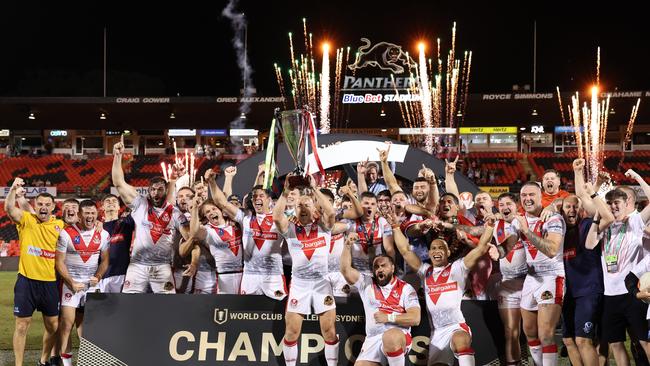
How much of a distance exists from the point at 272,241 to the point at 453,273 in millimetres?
2014

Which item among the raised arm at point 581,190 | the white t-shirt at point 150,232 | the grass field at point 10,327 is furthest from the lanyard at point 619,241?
the grass field at point 10,327

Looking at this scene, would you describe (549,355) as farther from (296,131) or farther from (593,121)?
(593,121)

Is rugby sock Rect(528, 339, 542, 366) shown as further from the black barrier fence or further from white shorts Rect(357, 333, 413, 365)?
white shorts Rect(357, 333, 413, 365)

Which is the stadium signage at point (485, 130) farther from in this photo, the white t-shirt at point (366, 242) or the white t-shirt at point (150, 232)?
the white t-shirt at point (150, 232)

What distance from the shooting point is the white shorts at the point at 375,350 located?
6.74m

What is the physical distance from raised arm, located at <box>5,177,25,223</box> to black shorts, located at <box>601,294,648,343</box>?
6027mm

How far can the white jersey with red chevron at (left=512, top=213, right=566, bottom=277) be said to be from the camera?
7.09 m

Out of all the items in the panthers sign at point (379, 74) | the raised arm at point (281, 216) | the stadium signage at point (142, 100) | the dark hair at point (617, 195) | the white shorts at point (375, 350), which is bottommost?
the white shorts at point (375, 350)

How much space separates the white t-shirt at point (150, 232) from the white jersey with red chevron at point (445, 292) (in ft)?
9.66

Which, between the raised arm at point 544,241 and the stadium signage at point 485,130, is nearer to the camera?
the raised arm at point 544,241

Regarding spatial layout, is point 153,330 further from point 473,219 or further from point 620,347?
point 620,347

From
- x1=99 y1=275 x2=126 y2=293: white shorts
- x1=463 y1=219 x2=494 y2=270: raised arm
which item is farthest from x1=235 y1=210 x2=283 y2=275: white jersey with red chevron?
x1=463 y1=219 x2=494 y2=270: raised arm

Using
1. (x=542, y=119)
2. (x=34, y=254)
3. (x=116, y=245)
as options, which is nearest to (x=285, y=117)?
(x=116, y=245)

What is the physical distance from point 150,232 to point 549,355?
14.4 feet
